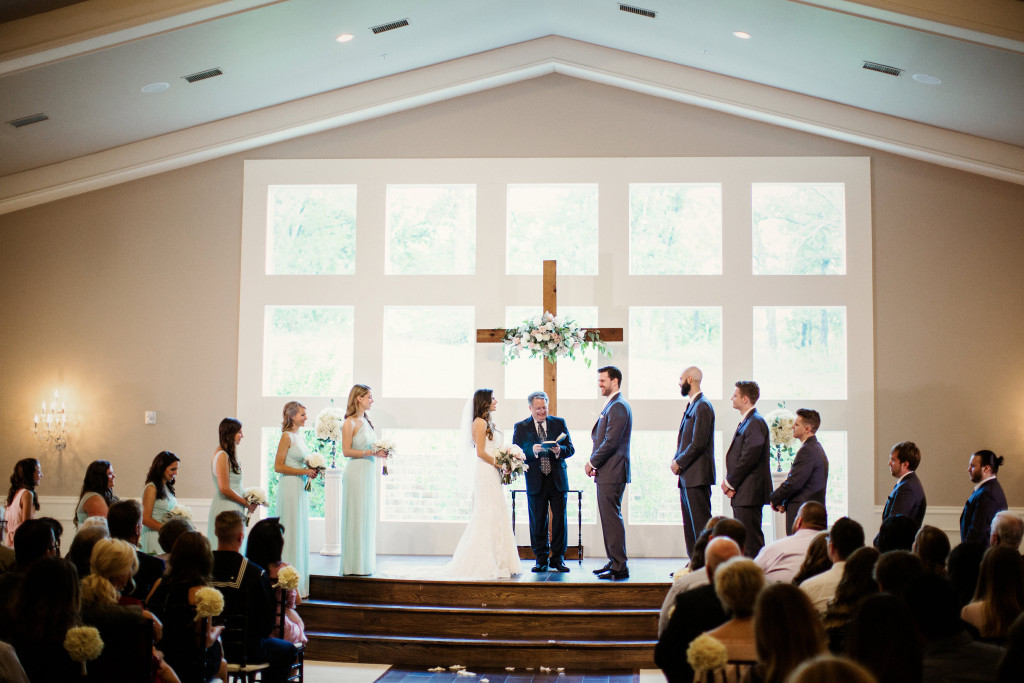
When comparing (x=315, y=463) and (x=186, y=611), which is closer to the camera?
(x=186, y=611)

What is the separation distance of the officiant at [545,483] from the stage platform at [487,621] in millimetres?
415

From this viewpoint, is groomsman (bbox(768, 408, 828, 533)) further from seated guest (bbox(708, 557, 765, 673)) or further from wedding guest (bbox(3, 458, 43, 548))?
wedding guest (bbox(3, 458, 43, 548))

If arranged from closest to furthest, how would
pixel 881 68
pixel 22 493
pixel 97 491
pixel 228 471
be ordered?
pixel 97 491, pixel 22 493, pixel 228 471, pixel 881 68

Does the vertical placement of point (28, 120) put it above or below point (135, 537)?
above

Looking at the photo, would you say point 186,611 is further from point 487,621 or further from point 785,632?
point 487,621

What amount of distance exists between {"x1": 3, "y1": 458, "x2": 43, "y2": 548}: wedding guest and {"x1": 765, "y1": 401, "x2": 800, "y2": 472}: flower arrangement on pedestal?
622 cm

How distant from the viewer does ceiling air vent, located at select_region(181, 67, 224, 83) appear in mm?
8430

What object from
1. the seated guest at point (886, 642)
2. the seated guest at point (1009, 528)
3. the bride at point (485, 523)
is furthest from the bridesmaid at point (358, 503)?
the seated guest at point (886, 642)

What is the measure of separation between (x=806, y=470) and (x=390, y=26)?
5.23m

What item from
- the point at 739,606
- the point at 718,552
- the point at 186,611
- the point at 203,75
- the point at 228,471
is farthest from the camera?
the point at 203,75

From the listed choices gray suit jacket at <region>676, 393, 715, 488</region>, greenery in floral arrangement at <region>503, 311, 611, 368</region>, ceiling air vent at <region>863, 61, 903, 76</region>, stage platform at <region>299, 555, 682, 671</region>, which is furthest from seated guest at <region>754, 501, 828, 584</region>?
ceiling air vent at <region>863, 61, 903, 76</region>

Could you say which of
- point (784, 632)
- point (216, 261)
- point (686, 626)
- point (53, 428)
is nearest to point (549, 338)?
point (216, 261)

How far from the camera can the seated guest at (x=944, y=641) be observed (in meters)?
3.16

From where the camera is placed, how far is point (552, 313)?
31.3ft
